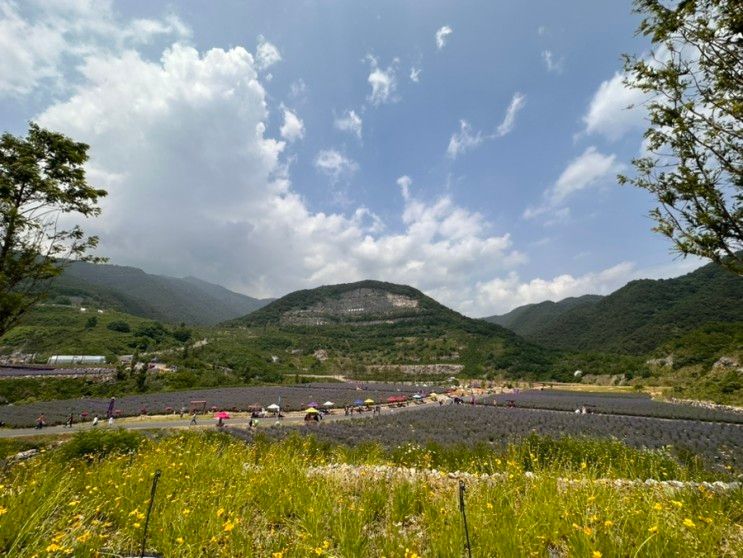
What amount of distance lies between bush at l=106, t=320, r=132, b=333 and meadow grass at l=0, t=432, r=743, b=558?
108 metres

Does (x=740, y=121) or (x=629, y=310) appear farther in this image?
(x=629, y=310)

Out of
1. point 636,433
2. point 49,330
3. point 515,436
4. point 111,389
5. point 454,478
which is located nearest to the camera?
point 454,478

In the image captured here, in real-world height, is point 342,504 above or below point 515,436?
above

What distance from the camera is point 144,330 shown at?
96000 millimetres

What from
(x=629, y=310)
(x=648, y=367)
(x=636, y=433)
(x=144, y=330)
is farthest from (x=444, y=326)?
(x=636, y=433)

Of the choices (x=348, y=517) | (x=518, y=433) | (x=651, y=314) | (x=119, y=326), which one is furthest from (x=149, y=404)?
(x=651, y=314)

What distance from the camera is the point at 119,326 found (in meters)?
95.2

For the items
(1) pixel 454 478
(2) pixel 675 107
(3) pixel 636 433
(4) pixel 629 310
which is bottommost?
(3) pixel 636 433

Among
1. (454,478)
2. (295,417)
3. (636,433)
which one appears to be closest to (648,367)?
(636,433)

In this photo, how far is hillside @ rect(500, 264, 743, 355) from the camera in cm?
9750

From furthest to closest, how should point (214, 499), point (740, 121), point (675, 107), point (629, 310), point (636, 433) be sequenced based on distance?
1. point (629, 310)
2. point (636, 433)
3. point (675, 107)
4. point (214, 499)
5. point (740, 121)

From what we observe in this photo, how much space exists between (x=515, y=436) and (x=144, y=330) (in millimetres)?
105365

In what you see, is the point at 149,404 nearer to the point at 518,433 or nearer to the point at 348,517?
the point at 518,433

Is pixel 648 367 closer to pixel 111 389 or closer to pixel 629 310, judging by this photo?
pixel 629 310
